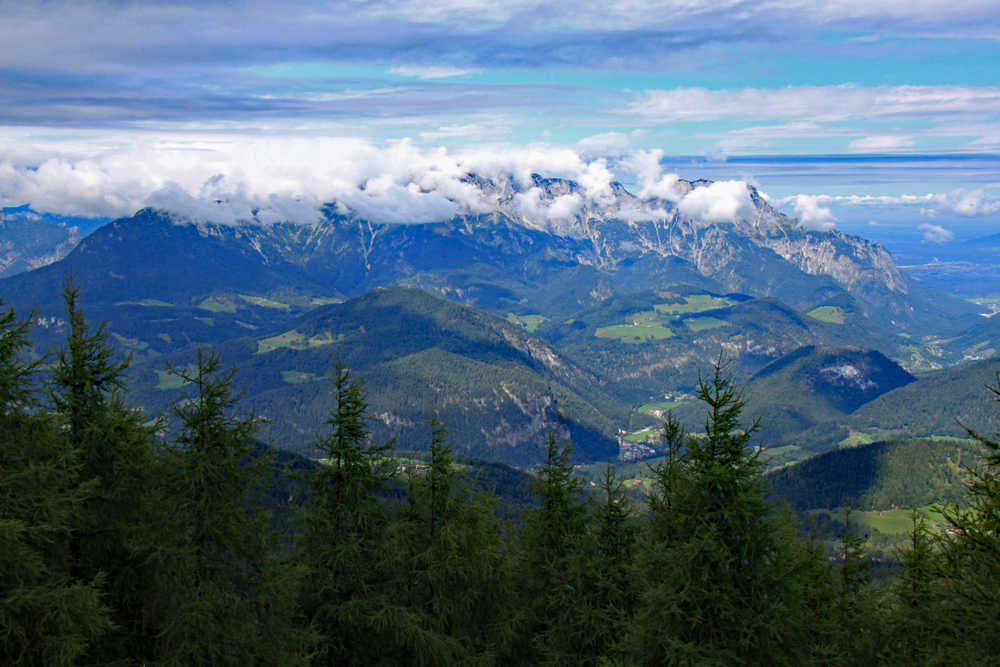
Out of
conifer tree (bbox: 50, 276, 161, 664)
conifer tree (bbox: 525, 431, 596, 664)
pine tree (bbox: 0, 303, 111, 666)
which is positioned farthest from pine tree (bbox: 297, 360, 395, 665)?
conifer tree (bbox: 525, 431, 596, 664)

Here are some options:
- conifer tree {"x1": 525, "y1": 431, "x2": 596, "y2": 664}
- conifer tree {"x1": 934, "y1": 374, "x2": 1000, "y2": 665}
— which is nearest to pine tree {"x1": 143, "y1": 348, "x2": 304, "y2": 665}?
conifer tree {"x1": 525, "y1": 431, "x2": 596, "y2": 664}

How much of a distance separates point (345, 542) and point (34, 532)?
10.2m

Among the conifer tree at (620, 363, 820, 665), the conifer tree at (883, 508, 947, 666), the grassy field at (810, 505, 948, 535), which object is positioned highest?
Result: the conifer tree at (620, 363, 820, 665)

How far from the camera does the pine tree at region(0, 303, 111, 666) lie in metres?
14.7

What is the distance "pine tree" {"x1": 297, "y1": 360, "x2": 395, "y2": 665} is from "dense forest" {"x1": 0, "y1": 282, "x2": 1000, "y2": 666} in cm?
9

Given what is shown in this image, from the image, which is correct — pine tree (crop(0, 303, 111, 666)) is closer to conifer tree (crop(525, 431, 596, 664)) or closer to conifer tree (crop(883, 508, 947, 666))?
conifer tree (crop(525, 431, 596, 664))

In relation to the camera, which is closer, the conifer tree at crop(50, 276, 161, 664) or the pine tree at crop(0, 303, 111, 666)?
the pine tree at crop(0, 303, 111, 666)

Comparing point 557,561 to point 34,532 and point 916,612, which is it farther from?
point 34,532

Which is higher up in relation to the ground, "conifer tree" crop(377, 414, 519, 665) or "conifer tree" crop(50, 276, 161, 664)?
"conifer tree" crop(50, 276, 161, 664)

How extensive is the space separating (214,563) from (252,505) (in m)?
2.28

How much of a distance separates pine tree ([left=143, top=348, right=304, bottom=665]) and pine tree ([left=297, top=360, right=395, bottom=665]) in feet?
8.37

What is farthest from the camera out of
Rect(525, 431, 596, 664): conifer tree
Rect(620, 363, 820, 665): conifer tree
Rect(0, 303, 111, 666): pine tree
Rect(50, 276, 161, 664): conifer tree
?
Rect(525, 431, 596, 664): conifer tree

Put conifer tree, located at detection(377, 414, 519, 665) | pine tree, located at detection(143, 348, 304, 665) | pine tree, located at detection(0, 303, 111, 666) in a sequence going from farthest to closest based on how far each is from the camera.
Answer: conifer tree, located at detection(377, 414, 519, 665) < pine tree, located at detection(143, 348, 304, 665) < pine tree, located at detection(0, 303, 111, 666)

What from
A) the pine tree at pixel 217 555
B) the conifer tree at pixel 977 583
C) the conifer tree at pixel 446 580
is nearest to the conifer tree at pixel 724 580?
the conifer tree at pixel 977 583
